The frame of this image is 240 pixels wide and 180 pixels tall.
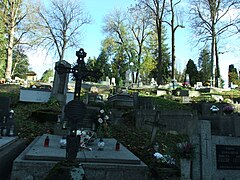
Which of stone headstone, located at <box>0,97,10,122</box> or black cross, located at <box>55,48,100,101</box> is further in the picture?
stone headstone, located at <box>0,97,10,122</box>

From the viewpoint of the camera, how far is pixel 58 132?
7.90 metres

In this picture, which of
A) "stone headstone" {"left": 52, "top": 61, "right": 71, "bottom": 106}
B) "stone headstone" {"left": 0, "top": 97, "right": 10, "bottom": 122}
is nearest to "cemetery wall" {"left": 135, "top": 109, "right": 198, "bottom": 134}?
"stone headstone" {"left": 52, "top": 61, "right": 71, "bottom": 106}

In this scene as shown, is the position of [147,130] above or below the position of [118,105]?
below

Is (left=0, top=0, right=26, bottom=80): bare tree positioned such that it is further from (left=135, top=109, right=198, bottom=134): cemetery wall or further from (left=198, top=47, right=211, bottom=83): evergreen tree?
(left=198, top=47, right=211, bottom=83): evergreen tree

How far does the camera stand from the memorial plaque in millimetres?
4836

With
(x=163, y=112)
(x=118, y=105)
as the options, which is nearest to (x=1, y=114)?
(x=163, y=112)

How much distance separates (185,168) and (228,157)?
101 centimetres

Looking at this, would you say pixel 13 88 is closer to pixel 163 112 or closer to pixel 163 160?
pixel 163 112

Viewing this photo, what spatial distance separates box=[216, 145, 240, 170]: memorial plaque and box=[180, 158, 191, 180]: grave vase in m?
0.70

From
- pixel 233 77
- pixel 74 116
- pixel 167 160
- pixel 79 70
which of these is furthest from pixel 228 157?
pixel 233 77

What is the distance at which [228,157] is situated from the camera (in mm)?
4875

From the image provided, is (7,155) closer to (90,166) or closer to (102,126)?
Result: (90,166)

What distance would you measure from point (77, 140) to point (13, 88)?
48.6 ft

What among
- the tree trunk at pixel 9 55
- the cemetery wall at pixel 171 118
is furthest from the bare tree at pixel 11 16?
the cemetery wall at pixel 171 118
